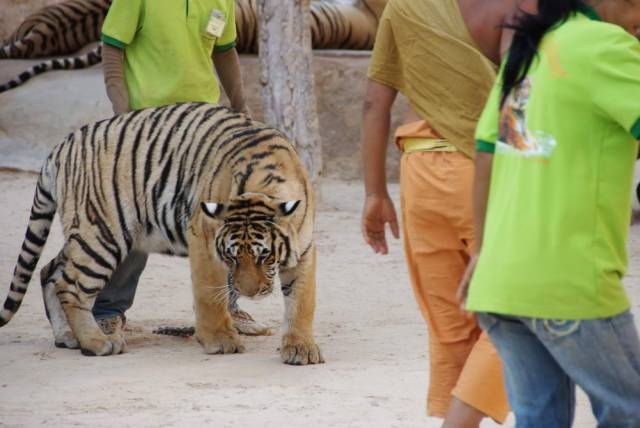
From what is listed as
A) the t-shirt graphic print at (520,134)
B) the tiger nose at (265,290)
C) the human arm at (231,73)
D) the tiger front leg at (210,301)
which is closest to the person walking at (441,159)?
the t-shirt graphic print at (520,134)

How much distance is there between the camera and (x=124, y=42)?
6137mm

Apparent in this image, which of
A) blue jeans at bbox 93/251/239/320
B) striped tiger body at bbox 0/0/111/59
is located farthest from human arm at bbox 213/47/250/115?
striped tiger body at bbox 0/0/111/59

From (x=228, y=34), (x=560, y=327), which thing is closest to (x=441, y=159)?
(x=560, y=327)

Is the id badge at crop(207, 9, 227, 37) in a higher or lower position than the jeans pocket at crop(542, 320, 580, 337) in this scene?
lower

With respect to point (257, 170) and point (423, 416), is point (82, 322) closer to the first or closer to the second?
point (257, 170)

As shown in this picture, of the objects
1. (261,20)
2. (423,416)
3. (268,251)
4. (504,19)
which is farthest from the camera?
(261,20)

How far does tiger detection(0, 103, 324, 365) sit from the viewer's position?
19.3 feet

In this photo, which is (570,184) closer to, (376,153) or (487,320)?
(487,320)

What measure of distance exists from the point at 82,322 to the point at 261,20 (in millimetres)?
4161

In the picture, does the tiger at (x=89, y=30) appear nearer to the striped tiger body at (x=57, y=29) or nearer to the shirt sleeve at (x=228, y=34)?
the striped tiger body at (x=57, y=29)

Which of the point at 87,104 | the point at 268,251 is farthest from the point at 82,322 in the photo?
the point at 87,104

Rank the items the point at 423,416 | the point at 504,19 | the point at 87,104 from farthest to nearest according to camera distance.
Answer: the point at 87,104, the point at 423,416, the point at 504,19

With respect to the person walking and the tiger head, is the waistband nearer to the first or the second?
the person walking

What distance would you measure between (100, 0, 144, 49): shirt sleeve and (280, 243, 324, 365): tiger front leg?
1294 millimetres
